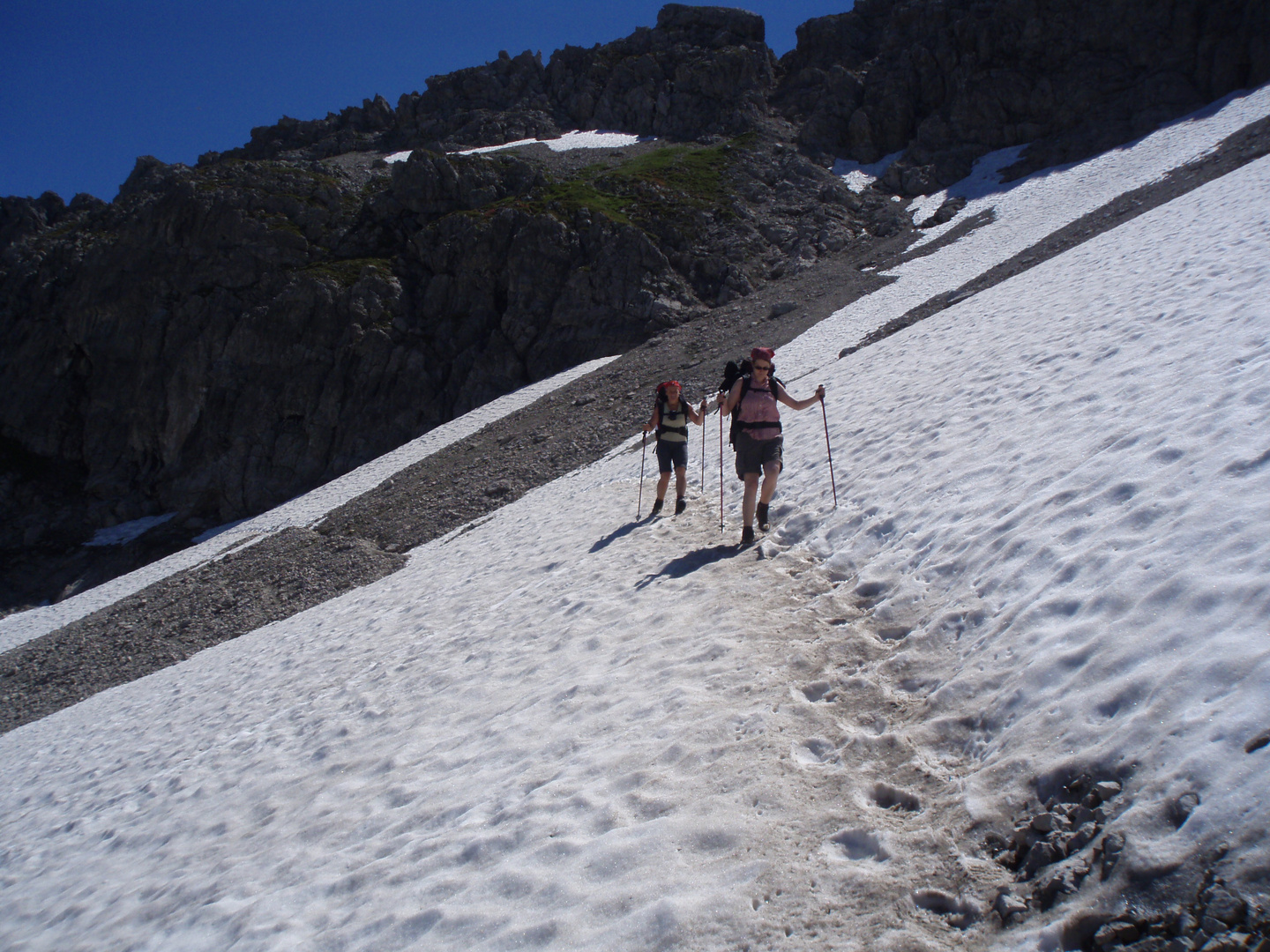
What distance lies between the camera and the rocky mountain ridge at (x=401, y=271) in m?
47.5

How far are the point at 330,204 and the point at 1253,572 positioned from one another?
61.7m

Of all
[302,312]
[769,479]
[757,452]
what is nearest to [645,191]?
[302,312]

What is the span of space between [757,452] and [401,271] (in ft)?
156

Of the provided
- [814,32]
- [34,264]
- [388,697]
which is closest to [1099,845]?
[388,697]

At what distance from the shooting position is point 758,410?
9.77m

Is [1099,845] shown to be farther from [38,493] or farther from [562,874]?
[38,493]

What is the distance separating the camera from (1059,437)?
312 inches

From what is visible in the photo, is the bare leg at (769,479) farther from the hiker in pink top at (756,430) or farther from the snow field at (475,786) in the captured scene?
the snow field at (475,786)

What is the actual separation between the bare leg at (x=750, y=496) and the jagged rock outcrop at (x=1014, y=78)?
56.3 meters

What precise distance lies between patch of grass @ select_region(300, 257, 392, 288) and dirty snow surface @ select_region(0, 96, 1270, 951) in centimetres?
4279

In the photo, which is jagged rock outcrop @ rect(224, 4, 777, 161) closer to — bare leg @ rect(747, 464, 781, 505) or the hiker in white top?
the hiker in white top

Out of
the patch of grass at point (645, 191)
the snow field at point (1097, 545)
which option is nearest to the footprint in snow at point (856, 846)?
the snow field at point (1097, 545)

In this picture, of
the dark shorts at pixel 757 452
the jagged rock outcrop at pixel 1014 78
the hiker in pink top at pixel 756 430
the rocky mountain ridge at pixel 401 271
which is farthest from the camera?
the jagged rock outcrop at pixel 1014 78

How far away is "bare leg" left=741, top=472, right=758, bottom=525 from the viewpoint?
9.90 metres
